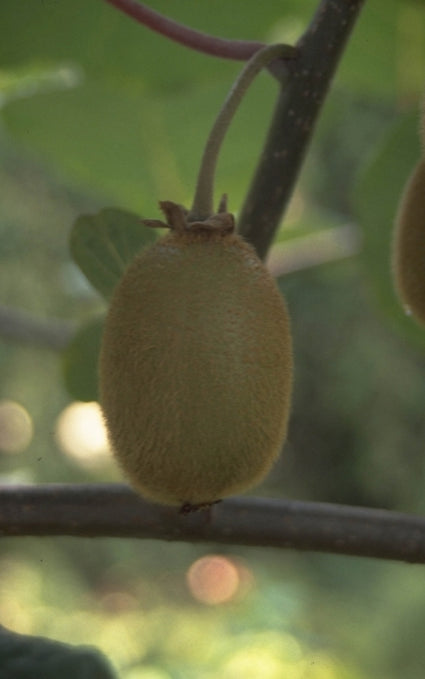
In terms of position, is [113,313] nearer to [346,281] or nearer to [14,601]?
[14,601]

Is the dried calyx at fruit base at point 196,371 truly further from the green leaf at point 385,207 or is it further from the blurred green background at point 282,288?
the green leaf at point 385,207

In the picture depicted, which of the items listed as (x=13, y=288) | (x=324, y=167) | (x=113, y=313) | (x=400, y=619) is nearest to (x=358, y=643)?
(x=400, y=619)

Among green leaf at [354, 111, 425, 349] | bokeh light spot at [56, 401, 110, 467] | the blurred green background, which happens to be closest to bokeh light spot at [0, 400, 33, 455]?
the blurred green background

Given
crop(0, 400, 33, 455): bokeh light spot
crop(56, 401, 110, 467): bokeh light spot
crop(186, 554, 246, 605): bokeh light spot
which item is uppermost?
crop(56, 401, 110, 467): bokeh light spot

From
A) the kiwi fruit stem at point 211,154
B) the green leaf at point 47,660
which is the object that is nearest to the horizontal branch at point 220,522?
the green leaf at point 47,660

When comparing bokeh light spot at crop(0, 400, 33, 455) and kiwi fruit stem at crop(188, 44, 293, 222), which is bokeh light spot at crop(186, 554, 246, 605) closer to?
bokeh light spot at crop(0, 400, 33, 455)

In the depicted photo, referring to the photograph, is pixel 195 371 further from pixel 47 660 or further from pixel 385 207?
pixel 385 207

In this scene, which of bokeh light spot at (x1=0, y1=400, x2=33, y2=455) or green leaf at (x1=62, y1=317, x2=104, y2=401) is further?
bokeh light spot at (x1=0, y1=400, x2=33, y2=455)
